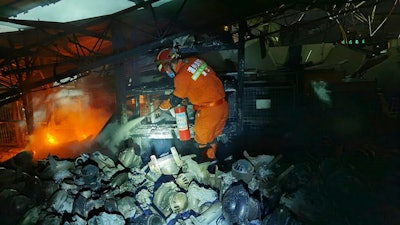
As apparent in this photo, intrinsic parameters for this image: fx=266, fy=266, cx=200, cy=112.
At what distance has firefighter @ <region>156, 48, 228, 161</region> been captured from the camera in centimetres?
532

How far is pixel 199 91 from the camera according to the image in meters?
5.41

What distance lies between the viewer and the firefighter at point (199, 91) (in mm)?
5320

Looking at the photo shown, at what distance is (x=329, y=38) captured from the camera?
15.3 meters

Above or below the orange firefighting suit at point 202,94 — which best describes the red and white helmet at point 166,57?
above

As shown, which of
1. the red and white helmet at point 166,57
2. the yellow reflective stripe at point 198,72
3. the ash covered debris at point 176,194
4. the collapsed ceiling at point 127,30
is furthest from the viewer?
the collapsed ceiling at point 127,30

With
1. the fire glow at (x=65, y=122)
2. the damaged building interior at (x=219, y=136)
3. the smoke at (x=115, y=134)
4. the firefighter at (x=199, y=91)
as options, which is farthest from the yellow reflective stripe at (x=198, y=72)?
the fire glow at (x=65, y=122)

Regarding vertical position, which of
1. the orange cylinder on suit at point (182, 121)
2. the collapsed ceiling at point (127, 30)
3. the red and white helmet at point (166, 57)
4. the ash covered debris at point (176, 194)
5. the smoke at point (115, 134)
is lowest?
the ash covered debris at point (176, 194)

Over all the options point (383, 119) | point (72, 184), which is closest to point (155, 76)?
point (72, 184)

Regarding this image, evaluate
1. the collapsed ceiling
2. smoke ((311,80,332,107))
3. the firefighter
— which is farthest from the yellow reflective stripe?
smoke ((311,80,332,107))

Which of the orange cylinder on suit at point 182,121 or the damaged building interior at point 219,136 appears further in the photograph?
the orange cylinder on suit at point 182,121

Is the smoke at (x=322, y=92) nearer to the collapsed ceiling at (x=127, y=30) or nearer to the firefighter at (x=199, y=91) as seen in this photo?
the collapsed ceiling at (x=127, y=30)

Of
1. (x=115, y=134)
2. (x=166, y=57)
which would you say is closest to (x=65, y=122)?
(x=115, y=134)

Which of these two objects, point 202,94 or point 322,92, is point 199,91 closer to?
point 202,94

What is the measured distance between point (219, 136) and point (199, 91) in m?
1.47
